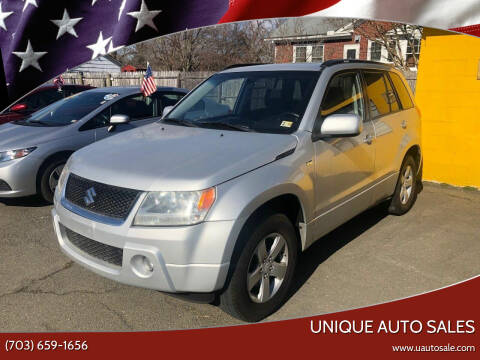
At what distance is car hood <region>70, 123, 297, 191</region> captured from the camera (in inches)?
109

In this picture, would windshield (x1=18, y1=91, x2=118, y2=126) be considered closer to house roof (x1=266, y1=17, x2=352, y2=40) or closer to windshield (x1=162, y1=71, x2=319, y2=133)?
windshield (x1=162, y1=71, x2=319, y2=133)

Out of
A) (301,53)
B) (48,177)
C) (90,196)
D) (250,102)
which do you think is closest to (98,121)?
(48,177)

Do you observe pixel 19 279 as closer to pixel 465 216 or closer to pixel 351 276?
pixel 351 276

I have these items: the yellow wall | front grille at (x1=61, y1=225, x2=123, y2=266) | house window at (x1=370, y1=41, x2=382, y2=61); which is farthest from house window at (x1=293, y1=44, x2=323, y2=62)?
front grille at (x1=61, y1=225, x2=123, y2=266)

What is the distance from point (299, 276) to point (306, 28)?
18910 mm

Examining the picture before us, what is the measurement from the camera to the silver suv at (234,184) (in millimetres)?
2684

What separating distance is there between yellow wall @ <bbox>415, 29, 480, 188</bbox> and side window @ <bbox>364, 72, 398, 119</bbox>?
2.14 meters

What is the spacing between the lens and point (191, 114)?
13.9 feet

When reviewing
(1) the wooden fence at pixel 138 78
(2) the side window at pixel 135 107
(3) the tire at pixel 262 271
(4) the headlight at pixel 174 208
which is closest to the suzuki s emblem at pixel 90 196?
(4) the headlight at pixel 174 208

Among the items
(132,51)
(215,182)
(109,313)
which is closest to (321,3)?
(215,182)

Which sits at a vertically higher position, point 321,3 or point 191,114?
point 321,3

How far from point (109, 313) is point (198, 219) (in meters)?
1.26

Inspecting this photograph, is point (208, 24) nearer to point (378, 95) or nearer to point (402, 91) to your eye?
point (378, 95)

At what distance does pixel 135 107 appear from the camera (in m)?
6.92
